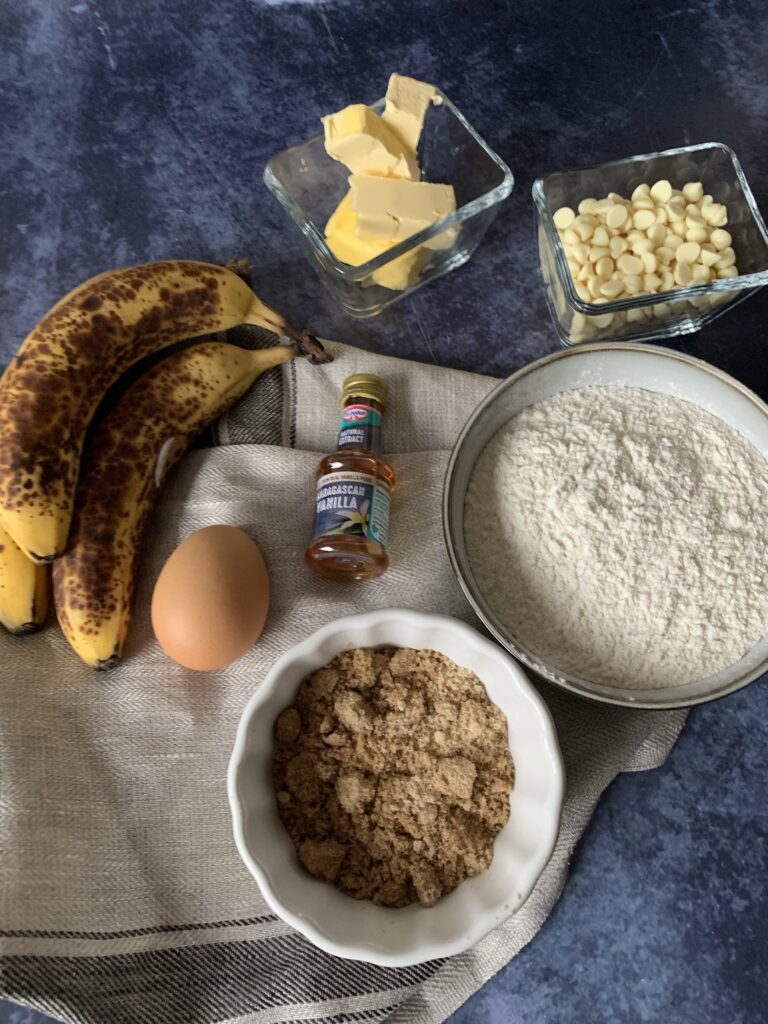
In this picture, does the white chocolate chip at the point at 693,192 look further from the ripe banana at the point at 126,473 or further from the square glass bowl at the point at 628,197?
the ripe banana at the point at 126,473

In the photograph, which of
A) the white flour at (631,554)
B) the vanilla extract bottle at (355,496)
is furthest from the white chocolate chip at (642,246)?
the vanilla extract bottle at (355,496)

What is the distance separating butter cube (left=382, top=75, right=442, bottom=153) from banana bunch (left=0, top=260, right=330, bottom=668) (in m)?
0.30

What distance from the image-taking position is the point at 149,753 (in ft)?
3.25

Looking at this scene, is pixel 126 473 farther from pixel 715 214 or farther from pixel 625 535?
pixel 715 214

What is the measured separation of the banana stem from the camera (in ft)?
3.63

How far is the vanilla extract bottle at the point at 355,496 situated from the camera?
3.23 ft

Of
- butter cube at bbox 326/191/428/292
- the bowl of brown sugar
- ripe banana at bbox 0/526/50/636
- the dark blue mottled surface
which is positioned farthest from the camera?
the dark blue mottled surface

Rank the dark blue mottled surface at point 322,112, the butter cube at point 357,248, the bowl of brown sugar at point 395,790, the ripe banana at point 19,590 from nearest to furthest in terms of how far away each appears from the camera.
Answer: the bowl of brown sugar at point 395,790 < the ripe banana at point 19,590 < the butter cube at point 357,248 < the dark blue mottled surface at point 322,112

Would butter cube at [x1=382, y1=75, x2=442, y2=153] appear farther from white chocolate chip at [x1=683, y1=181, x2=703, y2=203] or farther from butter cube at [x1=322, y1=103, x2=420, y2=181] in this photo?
white chocolate chip at [x1=683, y1=181, x2=703, y2=203]

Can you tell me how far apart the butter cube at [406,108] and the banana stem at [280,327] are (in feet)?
0.97

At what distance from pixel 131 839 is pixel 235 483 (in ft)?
1.49

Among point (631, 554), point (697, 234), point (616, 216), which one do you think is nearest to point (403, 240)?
point (616, 216)

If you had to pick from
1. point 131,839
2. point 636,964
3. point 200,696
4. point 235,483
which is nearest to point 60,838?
point 131,839

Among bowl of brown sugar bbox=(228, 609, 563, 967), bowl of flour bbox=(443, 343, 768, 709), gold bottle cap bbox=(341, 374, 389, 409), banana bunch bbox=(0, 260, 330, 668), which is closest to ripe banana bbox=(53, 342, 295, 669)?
banana bunch bbox=(0, 260, 330, 668)
